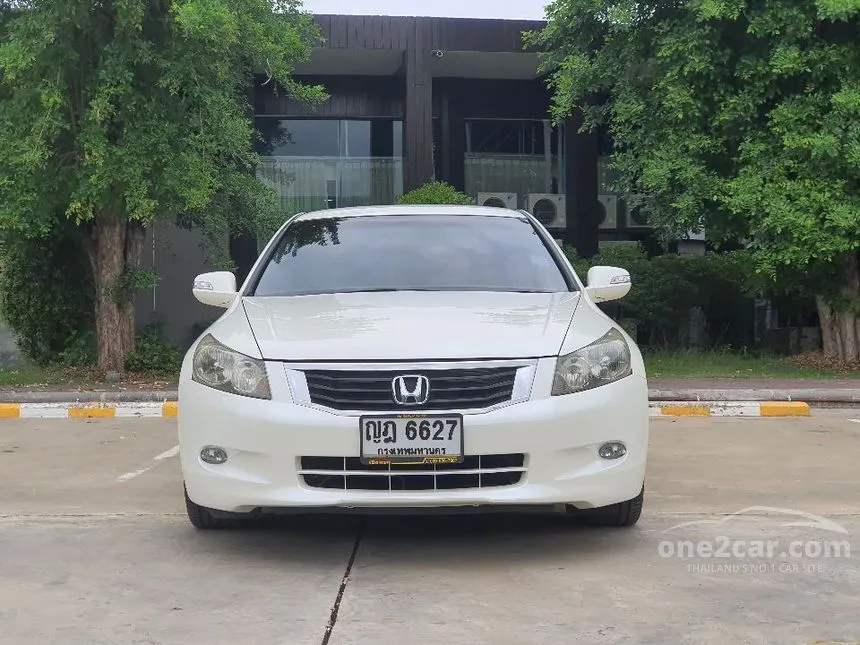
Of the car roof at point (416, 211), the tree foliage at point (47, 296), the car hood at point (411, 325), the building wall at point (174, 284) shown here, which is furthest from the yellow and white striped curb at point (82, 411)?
the building wall at point (174, 284)

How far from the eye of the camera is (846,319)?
15.5 meters

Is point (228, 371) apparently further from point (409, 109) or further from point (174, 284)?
point (409, 109)

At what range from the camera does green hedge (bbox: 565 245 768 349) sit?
18734 millimetres

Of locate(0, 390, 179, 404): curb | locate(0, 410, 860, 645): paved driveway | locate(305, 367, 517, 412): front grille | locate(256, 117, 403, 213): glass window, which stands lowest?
locate(0, 390, 179, 404): curb

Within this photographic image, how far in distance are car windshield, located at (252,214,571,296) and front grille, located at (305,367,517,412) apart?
3.38ft

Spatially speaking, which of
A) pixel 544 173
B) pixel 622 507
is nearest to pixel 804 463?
pixel 622 507

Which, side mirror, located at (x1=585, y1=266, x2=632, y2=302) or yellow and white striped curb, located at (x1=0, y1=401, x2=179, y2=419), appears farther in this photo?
yellow and white striped curb, located at (x1=0, y1=401, x2=179, y2=419)

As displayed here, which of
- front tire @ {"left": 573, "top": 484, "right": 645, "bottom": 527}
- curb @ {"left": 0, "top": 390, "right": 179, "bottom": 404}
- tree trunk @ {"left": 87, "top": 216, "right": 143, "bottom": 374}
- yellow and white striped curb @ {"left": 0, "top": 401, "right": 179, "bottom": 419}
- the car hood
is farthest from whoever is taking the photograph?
tree trunk @ {"left": 87, "top": 216, "right": 143, "bottom": 374}

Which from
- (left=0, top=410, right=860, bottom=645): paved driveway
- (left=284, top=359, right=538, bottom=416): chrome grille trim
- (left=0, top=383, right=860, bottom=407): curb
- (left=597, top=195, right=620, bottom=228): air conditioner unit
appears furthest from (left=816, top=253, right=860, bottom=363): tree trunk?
(left=284, top=359, right=538, bottom=416): chrome grille trim

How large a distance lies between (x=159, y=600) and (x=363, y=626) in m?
0.86

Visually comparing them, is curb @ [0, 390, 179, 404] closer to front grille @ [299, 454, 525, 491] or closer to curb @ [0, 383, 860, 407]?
curb @ [0, 383, 860, 407]

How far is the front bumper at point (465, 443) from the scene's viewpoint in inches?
168

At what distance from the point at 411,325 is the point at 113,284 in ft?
34.7

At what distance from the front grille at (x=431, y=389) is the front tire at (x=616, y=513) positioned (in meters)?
0.90
